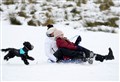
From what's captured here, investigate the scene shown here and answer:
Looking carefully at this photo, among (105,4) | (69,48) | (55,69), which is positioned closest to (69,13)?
(105,4)

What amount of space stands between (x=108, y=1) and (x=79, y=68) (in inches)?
343

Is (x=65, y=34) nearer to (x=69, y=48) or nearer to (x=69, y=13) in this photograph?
(x=69, y=48)

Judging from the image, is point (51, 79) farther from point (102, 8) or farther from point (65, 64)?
point (102, 8)

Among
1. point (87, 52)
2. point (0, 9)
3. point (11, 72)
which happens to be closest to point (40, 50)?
point (87, 52)

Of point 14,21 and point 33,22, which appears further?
point 33,22

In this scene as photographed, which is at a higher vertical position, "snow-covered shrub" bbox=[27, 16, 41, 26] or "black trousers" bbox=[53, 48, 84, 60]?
"black trousers" bbox=[53, 48, 84, 60]

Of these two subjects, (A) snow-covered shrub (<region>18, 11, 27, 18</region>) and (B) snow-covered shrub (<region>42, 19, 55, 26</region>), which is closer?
(B) snow-covered shrub (<region>42, 19, 55, 26</region>)

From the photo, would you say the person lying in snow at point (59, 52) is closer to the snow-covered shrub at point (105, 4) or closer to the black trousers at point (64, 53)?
the black trousers at point (64, 53)

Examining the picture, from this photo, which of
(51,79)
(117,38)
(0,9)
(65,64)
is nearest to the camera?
(51,79)

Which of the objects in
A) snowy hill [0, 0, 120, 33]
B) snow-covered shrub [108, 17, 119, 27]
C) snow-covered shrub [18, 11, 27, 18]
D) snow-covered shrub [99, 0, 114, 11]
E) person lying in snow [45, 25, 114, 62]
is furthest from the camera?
snow-covered shrub [99, 0, 114, 11]

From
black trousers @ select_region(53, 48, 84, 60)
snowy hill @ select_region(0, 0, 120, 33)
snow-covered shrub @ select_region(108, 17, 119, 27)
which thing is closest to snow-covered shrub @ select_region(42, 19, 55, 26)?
snowy hill @ select_region(0, 0, 120, 33)

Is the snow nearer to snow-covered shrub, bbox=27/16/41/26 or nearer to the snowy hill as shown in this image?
the snowy hill

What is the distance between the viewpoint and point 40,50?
315 inches

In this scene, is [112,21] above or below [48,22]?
below
